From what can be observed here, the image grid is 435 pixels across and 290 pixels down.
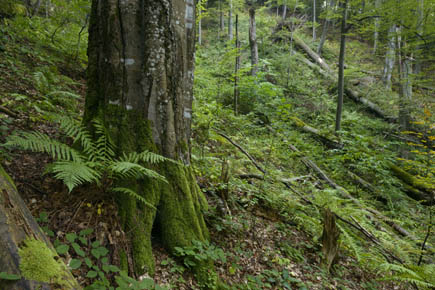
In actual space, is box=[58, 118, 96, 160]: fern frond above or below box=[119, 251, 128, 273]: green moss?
above

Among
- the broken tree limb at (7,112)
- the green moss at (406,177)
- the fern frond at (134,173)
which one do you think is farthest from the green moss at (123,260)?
the green moss at (406,177)

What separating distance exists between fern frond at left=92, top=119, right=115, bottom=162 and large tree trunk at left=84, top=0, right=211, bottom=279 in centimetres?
9

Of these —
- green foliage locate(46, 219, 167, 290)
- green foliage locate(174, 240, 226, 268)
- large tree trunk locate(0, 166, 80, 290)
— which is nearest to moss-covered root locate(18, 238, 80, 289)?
large tree trunk locate(0, 166, 80, 290)

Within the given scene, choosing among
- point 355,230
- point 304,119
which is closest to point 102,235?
point 355,230

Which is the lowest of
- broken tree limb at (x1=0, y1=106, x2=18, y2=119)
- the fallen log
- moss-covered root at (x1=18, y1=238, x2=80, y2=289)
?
the fallen log

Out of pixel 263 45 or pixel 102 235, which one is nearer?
pixel 102 235

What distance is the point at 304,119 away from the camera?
494 inches

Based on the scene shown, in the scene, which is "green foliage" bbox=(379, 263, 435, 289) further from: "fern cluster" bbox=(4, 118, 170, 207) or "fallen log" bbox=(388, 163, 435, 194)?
"fallen log" bbox=(388, 163, 435, 194)

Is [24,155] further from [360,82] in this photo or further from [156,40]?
[360,82]

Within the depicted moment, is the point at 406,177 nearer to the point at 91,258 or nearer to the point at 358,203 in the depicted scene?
the point at 358,203

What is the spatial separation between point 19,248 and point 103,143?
48.8 inches

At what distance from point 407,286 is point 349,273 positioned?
1255mm

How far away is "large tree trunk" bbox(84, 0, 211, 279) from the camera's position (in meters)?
2.51

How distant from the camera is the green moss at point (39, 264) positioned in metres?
1.30
